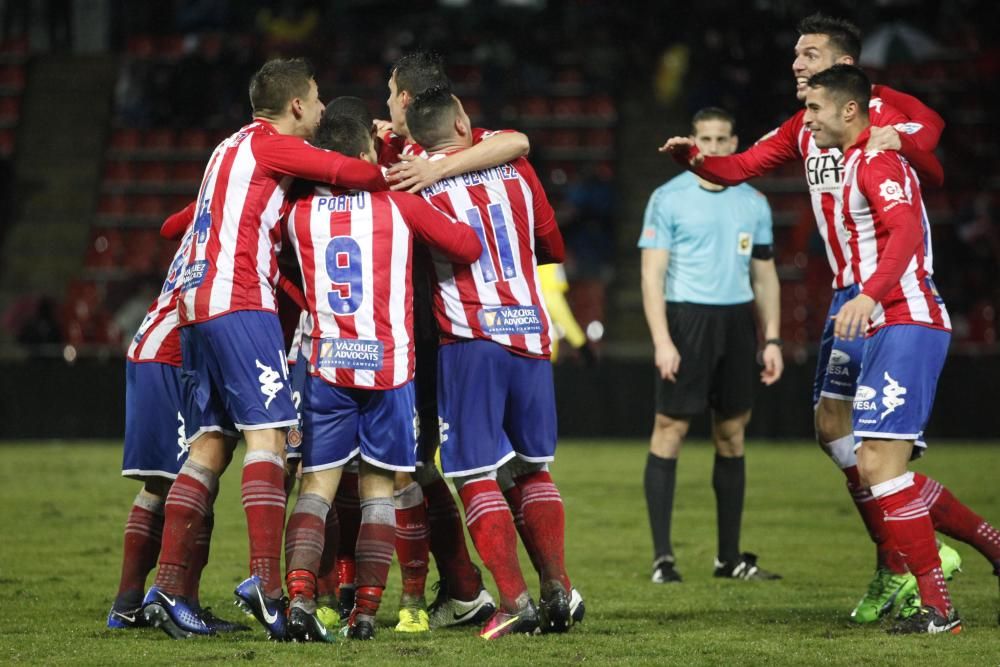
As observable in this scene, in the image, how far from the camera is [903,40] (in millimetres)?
19531

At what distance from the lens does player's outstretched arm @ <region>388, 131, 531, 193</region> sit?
5.41 meters

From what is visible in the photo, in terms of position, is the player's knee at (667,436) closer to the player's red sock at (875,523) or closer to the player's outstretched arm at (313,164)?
the player's red sock at (875,523)

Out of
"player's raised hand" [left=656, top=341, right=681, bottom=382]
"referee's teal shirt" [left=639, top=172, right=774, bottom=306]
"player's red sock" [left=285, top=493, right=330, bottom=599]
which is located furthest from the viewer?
"referee's teal shirt" [left=639, top=172, right=774, bottom=306]

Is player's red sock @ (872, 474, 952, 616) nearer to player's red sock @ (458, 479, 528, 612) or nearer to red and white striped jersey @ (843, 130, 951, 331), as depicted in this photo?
red and white striped jersey @ (843, 130, 951, 331)

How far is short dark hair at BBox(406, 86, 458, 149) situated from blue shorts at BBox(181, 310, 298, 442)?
924 millimetres

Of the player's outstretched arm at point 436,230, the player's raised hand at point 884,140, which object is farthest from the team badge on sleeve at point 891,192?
the player's outstretched arm at point 436,230

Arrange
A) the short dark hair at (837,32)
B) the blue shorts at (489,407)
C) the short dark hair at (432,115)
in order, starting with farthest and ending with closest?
the short dark hair at (837,32)
the short dark hair at (432,115)
the blue shorts at (489,407)

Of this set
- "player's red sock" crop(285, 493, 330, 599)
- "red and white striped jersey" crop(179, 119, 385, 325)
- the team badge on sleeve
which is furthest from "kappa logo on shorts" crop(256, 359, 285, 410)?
the team badge on sleeve

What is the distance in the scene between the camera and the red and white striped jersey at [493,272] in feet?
17.9

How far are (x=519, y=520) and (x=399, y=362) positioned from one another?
904mm

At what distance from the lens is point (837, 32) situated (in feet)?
20.4

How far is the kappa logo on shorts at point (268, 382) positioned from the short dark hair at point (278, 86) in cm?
103

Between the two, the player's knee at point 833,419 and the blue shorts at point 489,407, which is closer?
the blue shorts at point 489,407

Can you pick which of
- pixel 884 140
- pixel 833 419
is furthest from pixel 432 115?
pixel 833 419
